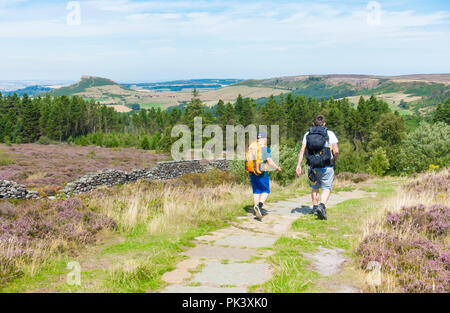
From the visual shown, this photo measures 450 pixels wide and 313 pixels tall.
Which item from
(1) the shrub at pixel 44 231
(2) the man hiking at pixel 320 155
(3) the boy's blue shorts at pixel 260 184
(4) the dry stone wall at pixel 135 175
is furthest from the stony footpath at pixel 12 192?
(2) the man hiking at pixel 320 155

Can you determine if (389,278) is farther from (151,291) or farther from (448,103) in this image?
(448,103)

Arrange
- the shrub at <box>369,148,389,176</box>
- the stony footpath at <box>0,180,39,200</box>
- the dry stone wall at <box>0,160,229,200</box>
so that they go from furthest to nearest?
the shrub at <box>369,148,389,176</box> → the dry stone wall at <box>0,160,229,200</box> → the stony footpath at <box>0,180,39,200</box>

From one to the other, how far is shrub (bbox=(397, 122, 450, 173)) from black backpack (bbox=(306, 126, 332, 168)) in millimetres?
45202

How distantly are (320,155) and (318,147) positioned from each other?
0.66 ft

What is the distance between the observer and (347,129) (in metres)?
95.4

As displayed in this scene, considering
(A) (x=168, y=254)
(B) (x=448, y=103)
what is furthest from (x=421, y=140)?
(A) (x=168, y=254)

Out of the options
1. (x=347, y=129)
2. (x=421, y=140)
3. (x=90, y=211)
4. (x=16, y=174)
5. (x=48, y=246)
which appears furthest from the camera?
(x=347, y=129)

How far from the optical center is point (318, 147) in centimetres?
762

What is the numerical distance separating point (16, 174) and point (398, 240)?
26998mm

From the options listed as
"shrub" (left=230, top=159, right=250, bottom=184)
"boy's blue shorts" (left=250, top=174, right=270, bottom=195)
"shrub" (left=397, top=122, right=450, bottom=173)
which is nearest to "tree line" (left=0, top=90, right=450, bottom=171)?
"shrub" (left=397, top=122, right=450, bottom=173)

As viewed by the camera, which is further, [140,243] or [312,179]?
[312,179]

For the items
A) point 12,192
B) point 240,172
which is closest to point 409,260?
point 240,172

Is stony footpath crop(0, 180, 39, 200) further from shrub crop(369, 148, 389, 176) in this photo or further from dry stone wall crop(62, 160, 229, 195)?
shrub crop(369, 148, 389, 176)

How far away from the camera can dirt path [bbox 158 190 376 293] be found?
4141mm
